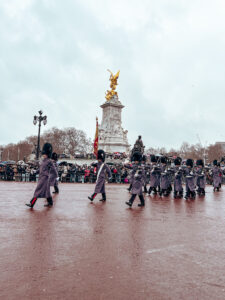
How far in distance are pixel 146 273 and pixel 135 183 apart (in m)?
5.65

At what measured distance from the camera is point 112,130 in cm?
5116

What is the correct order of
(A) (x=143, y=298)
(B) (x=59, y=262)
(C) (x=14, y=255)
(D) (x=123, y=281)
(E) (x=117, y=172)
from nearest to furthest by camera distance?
(A) (x=143, y=298), (D) (x=123, y=281), (B) (x=59, y=262), (C) (x=14, y=255), (E) (x=117, y=172)

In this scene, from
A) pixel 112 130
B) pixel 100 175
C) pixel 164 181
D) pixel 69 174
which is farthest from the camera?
pixel 112 130

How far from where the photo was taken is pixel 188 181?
43.1 feet

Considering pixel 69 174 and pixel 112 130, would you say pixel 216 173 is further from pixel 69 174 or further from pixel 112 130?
pixel 112 130

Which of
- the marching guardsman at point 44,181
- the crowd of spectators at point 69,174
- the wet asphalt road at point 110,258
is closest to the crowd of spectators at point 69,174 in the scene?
the crowd of spectators at point 69,174

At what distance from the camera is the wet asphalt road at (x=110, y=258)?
9.91 feet

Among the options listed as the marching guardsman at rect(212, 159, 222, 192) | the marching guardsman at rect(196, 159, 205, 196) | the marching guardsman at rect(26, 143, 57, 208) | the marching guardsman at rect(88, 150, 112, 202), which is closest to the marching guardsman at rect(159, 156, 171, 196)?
the marching guardsman at rect(196, 159, 205, 196)

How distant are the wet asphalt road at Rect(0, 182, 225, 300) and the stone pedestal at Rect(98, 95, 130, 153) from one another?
1703 inches

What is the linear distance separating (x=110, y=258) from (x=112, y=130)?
47.4 meters

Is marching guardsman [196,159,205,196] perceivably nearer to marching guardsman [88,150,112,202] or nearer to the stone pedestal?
marching guardsman [88,150,112,202]

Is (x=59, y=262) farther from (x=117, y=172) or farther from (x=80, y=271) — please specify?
(x=117, y=172)

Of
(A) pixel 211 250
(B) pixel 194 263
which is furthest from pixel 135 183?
(B) pixel 194 263

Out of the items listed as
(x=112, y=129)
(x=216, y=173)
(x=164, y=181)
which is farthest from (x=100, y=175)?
(x=112, y=129)
